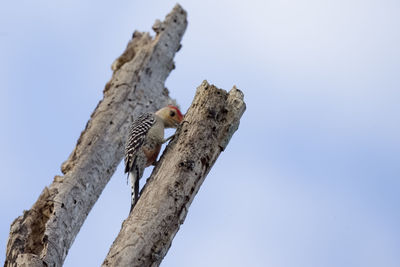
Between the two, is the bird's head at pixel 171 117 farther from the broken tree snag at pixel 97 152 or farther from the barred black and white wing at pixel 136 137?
the broken tree snag at pixel 97 152

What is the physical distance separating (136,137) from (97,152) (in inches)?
46.1

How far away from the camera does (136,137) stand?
7828 mm

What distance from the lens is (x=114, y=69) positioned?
10.9 metres

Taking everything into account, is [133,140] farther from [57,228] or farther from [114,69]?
[114,69]

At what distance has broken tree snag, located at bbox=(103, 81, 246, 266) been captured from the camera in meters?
4.85

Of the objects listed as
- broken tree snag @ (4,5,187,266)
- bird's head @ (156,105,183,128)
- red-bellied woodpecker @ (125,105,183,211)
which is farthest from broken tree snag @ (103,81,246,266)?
bird's head @ (156,105,183,128)

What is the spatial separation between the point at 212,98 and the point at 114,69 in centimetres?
534

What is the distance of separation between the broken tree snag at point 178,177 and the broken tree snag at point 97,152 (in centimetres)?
146

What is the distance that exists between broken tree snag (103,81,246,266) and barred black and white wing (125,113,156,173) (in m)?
1.87

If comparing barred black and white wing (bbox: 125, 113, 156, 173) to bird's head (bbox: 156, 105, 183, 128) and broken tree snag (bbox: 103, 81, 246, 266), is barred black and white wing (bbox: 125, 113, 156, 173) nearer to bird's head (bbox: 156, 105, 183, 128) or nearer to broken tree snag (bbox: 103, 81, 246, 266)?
bird's head (bbox: 156, 105, 183, 128)

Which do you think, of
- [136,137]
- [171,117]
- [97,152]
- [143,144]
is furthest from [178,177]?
[97,152]

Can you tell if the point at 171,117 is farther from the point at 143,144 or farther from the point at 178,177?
the point at 178,177

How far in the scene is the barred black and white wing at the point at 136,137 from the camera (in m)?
7.64

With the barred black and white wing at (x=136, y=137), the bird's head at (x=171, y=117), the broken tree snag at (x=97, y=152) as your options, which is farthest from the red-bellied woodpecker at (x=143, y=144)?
the broken tree snag at (x=97, y=152)
